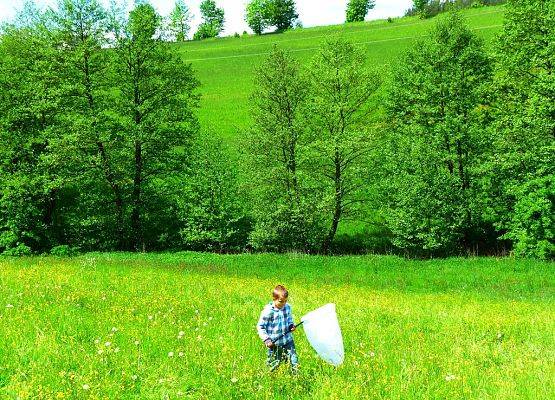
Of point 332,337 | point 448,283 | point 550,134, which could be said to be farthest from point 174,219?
point 332,337

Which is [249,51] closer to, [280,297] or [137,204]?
[137,204]

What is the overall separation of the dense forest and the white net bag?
21.6 meters

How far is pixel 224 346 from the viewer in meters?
7.18

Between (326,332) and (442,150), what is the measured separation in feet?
85.5

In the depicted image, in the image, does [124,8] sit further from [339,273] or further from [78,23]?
[339,273]

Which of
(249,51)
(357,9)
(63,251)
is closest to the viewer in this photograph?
(63,251)

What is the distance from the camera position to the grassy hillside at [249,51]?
53122mm

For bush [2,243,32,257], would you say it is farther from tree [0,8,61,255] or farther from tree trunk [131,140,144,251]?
tree trunk [131,140,144,251]

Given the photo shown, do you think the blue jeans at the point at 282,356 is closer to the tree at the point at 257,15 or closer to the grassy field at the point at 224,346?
the grassy field at the point at 224,346

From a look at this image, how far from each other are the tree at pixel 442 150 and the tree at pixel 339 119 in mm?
2400

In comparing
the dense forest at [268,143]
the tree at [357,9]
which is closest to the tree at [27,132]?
the dense forest at [268,143]

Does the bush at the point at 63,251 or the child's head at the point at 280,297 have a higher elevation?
the child's head at the point at 280,297

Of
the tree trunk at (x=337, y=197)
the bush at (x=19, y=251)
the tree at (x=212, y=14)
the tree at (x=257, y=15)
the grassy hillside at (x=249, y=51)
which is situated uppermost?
the tree at (x=212, y=14)

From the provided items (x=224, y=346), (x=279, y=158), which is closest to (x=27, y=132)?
(x=279, y=158)
